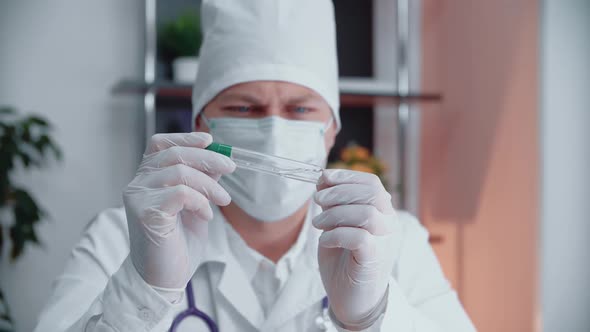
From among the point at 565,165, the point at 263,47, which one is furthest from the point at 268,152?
the point at 565,165

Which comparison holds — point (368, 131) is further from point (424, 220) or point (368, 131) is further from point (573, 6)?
point (573, 6)

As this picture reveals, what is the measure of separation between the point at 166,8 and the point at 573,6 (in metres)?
1.66

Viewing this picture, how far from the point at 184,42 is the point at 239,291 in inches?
58.2

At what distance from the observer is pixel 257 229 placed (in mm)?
1097

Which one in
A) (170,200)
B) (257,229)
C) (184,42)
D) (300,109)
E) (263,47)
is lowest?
(257,229)

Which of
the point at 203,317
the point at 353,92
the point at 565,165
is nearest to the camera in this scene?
the point at 203,317

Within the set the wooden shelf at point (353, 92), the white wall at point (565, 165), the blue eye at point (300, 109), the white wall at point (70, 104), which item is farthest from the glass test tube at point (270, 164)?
the white wall at point (70, 104)

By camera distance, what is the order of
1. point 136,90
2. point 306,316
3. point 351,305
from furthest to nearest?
point 136,90 < point 306,316 < point 351,305

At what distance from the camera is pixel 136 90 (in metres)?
2.16

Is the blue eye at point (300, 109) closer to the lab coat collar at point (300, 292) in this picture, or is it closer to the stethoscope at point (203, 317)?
the lab coat collar at point (300, 292)

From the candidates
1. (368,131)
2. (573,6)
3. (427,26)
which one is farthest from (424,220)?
(573,6)

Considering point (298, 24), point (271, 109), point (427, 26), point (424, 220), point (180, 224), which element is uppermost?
point (427, 26)

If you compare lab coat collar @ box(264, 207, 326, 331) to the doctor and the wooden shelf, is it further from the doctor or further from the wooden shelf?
the wooden shelf

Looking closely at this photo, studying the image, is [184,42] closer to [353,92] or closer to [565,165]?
[353,92]
